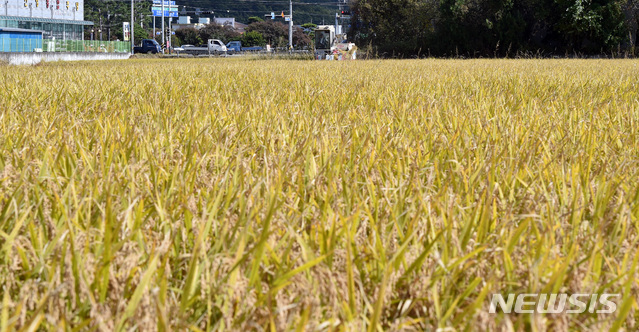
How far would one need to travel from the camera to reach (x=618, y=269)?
110 cm

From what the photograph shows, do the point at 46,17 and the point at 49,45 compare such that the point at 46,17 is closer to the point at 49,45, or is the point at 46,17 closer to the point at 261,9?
the point at 49,45

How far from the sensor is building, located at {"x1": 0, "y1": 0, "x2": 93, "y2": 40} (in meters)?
50.8

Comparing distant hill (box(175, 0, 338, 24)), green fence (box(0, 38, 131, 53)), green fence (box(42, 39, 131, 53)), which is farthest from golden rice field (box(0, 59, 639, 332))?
distant hill (box(175, 0, 338, 24))

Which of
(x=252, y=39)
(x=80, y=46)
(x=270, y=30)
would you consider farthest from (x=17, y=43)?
(x=270, y=30)

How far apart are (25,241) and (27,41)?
38.1 meters

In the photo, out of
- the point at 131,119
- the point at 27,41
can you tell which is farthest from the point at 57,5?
the point at 131,119

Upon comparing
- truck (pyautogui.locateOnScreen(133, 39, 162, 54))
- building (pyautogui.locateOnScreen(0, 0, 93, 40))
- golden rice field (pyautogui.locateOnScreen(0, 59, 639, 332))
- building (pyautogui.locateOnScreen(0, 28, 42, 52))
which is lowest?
golden rice field (pyautogui.locateOnScreen(0, 59, 639, 332))

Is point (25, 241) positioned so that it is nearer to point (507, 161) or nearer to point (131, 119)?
point (507, 161)

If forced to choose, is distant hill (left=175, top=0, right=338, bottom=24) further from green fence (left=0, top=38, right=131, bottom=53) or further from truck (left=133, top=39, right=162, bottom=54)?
green fence (left=0, top=38, right=131, bottom=53)

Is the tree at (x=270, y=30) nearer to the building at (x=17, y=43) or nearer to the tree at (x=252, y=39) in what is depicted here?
the tree at (x=252, y=39)

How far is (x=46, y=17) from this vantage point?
55938 mm

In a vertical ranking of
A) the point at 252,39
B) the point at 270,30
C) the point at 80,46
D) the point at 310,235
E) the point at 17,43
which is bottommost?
the point at 310,235

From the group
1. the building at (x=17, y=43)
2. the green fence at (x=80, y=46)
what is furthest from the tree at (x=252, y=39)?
the building at (x=17, y=43)

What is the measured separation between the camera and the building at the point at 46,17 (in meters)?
50.8
